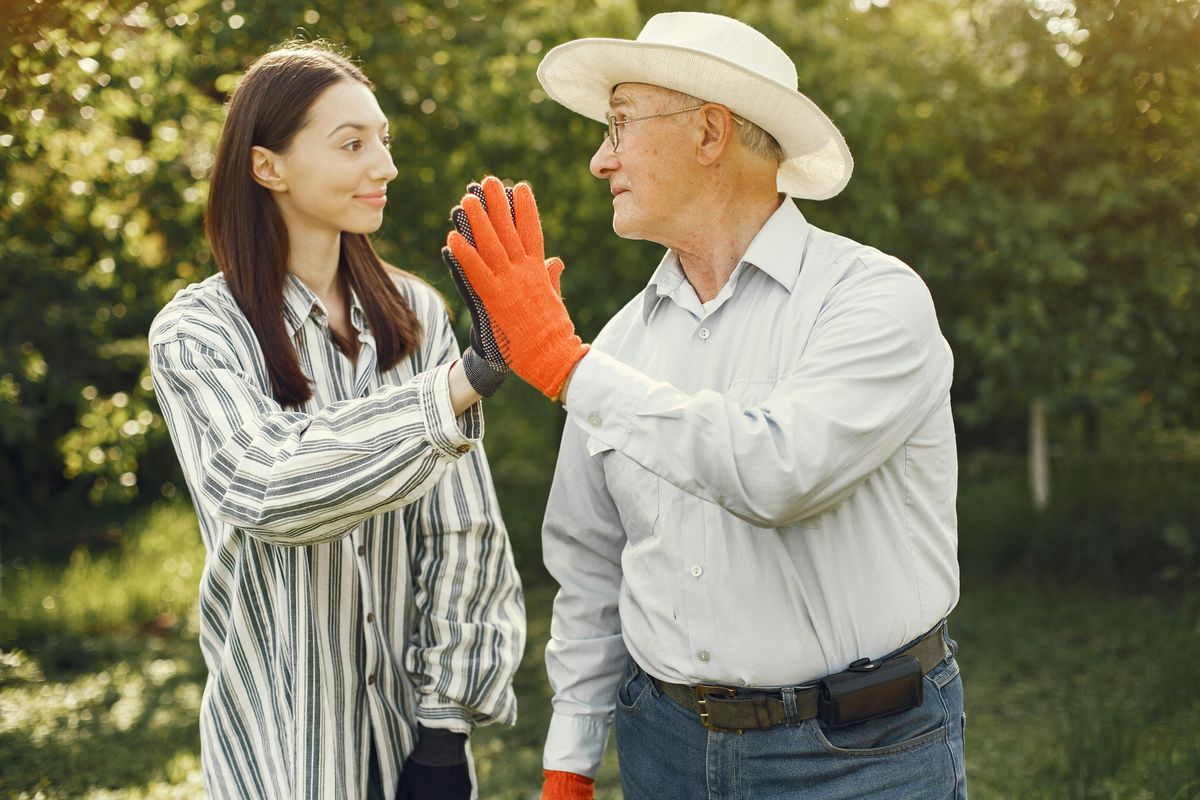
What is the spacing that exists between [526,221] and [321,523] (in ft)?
1.83

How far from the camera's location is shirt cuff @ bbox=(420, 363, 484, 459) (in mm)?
1746

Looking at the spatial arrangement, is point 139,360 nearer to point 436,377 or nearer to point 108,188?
point 108,188

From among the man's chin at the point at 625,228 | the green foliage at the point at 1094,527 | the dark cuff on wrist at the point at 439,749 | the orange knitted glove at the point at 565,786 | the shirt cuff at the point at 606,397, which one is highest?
the man's chin at the point at 625,228

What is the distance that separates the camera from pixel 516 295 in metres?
1.71

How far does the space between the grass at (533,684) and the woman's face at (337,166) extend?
264 centimetres

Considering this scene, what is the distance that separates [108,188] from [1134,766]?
4597mm

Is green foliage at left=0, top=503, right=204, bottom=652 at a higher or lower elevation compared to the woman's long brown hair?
lower

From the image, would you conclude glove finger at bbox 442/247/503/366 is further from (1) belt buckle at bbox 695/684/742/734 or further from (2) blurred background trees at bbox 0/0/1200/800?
(2) blurred background trees at bbox 0/0/1200/800

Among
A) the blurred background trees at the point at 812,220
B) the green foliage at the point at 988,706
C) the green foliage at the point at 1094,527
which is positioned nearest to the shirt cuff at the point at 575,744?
the green foliage at the point at 988,706

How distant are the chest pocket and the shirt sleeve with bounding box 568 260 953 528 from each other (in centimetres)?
32

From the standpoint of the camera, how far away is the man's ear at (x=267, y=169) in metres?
2.22

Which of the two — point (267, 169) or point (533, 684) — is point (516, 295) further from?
point (533, 684)

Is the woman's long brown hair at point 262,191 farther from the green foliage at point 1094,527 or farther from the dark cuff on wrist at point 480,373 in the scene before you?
the green foliage at point 1094,527

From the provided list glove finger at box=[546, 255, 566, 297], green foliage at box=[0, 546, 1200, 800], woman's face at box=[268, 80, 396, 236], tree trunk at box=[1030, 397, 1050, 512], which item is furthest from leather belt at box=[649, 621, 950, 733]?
tree trunk at box=[1030, 397, 1050, 512]
